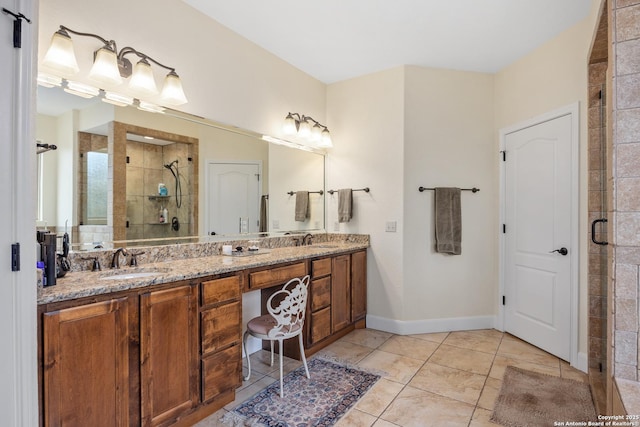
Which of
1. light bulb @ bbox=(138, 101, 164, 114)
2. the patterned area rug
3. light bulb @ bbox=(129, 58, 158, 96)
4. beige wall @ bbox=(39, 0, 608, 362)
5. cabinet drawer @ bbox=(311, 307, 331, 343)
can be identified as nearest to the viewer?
the patterned area rug

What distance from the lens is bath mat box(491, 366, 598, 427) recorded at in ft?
6.36

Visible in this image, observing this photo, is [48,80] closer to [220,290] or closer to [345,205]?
[220,290]

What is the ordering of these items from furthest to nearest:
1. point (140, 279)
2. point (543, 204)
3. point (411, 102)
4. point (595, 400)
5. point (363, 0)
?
1. point (411, 102)
2. point (543, 204)
3. point (363, 0)
4. point (595, 400)
5. point (140, 279)

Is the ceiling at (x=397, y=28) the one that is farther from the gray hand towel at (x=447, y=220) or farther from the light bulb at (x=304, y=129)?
the gray hand towel at (x=447, y=220)

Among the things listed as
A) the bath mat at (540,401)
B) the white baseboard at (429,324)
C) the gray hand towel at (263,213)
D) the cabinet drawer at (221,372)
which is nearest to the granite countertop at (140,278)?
the cabinet drawer at (221,372)

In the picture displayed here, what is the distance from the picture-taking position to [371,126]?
3.50m

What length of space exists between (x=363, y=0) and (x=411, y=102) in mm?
1225

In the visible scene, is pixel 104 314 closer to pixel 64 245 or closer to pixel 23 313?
pixel 23 313

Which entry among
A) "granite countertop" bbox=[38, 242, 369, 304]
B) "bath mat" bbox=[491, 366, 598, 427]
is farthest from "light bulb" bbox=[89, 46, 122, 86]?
"bath mat" bbox=[491, 366, 598, 427]

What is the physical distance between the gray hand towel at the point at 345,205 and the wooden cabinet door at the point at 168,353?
200cm

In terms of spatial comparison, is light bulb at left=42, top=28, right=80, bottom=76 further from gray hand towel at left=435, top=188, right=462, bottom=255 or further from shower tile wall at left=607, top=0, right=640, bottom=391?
gray hand towel at left=435, top=188, right=462, bottom=255

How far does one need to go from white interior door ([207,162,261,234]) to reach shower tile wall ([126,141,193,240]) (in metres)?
0.20

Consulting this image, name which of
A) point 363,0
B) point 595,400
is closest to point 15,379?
point 363,0

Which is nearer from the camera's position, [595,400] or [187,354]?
[187,354]
